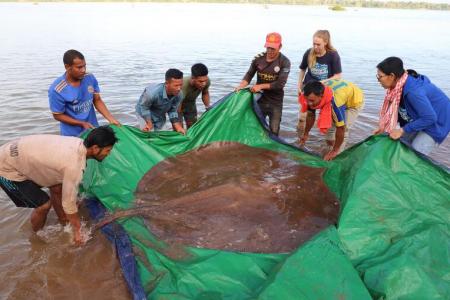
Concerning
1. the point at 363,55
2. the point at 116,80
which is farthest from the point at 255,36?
the point at 116,80

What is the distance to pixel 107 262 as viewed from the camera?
3.28 meters

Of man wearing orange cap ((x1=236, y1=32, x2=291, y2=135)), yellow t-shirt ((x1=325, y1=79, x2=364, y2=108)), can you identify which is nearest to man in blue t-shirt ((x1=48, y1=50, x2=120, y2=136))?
man wearing orange cap ((x1=236, y1=32, x2=291, y2=135))

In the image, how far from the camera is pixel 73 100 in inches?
155

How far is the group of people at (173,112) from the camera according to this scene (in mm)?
2994

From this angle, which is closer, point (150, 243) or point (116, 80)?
point (150, 243)

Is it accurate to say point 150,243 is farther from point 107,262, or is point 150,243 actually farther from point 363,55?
point 363,55

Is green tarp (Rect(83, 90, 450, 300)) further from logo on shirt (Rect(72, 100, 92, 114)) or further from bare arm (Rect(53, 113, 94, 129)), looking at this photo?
logo on shirt (Rect(72, 100, 92, 114))

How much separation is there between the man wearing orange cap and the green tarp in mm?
1577

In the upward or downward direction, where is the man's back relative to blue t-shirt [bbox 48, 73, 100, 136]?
downward

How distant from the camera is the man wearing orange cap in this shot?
4883 mm

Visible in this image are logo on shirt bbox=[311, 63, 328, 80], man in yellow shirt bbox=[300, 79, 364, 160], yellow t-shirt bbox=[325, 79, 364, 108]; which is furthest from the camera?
logo on shirt bbox=[311, 63, 328, 80]

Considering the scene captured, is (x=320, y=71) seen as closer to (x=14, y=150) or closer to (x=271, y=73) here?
(x=271, y=73)

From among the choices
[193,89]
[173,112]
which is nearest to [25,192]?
[173,112]

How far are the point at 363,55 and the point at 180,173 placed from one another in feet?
47.2
